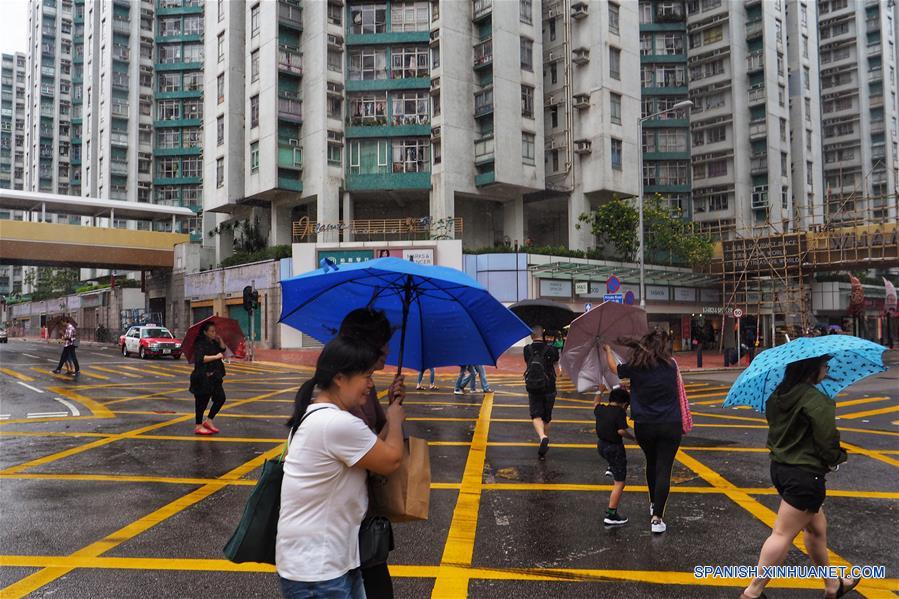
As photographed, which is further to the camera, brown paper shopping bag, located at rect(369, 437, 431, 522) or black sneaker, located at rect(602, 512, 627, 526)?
black sneaker, located at rect(602, 512, 627, 526)

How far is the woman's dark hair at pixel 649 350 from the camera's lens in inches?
205

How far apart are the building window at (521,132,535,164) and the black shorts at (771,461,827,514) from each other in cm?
3653

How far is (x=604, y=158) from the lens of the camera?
4044 centimetres

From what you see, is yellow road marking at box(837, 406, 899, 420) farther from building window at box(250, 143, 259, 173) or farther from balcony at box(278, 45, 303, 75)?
balcony at box(278, 45, 303, 75)

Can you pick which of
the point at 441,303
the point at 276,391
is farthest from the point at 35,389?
the point at 441,303

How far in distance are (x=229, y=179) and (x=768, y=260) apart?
34.8 metres

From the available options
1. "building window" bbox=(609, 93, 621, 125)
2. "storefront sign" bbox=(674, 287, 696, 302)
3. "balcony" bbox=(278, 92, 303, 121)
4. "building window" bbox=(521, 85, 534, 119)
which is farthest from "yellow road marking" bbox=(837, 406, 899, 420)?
"balcony" bbox=(278, 92, 303, 121)

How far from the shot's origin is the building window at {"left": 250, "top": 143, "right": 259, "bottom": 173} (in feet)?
134

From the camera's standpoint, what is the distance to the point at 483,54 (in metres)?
38.6

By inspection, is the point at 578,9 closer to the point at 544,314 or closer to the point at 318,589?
the point at 544,314

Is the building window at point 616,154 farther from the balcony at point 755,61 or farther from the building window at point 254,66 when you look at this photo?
the building window at point 254,66

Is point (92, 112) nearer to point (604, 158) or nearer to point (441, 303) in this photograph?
point (604, 158)

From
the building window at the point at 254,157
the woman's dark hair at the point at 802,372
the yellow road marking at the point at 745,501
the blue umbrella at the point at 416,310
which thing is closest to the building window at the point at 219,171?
the building window at the point at 254,157

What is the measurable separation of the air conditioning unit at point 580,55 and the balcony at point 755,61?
22005 mm
